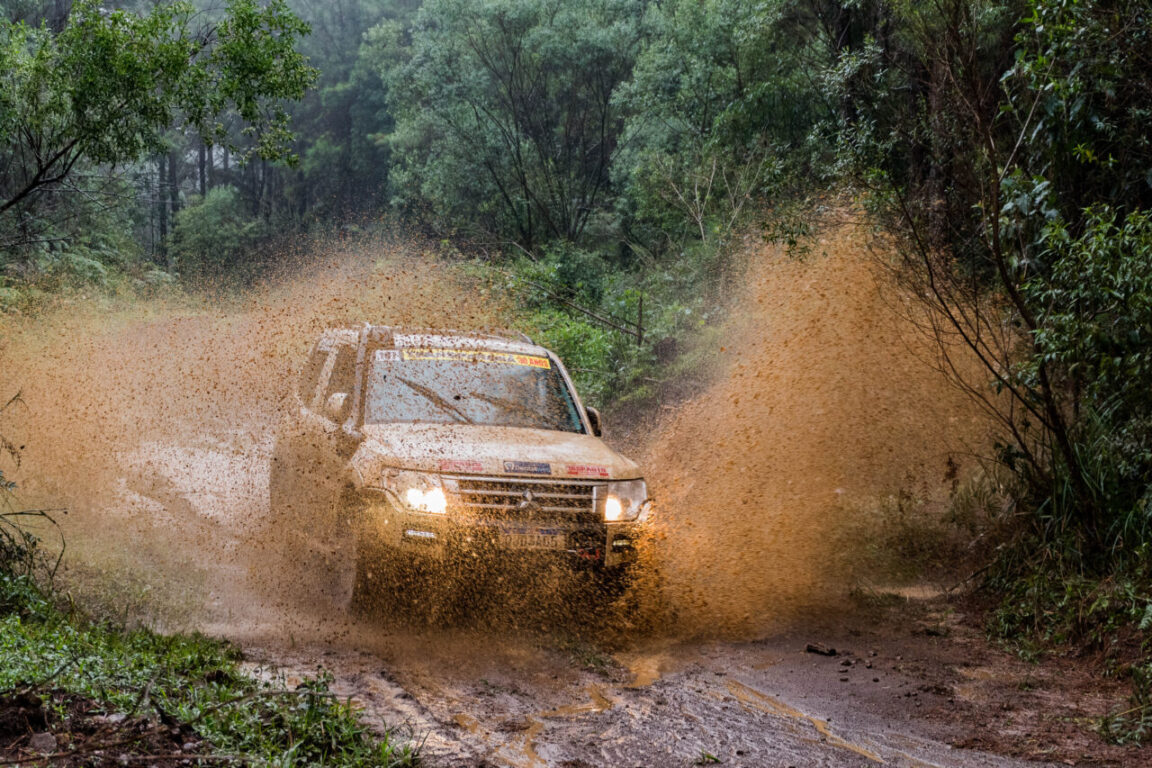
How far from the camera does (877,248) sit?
489 inches

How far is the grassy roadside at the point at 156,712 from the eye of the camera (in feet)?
11.5

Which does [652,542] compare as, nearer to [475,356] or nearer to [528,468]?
[528,468]

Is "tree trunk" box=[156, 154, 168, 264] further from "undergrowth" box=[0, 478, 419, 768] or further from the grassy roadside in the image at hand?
the grassy roadside

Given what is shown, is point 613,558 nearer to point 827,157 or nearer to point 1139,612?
point 1139,612

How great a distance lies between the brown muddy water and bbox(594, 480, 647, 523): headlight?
40 centimetres

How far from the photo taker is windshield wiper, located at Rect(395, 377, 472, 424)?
7.27m

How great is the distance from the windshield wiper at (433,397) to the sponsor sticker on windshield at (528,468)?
898mm

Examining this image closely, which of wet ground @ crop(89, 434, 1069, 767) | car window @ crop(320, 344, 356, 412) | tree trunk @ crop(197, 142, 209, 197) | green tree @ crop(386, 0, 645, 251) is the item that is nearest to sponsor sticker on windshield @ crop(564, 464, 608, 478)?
wet ground @ crop(89, 434, 1069, 767)

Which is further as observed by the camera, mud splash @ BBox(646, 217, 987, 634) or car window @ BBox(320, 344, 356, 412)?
mud splash @ BBox(646, 217, 987, 634)

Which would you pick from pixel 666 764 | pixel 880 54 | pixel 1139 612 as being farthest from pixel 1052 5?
pixel 880 54

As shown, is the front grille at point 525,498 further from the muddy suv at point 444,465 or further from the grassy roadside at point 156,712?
the grassy roadside at point 156,712

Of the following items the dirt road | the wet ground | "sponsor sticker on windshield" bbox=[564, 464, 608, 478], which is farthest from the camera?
"sponsor sticker on windshield" bbox=[564, 464, 608, 478]

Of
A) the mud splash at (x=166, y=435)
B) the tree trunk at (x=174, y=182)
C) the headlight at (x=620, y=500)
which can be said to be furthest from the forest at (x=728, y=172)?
the tree trunk at (x=174, y=182)

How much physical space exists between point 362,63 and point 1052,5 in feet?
174
